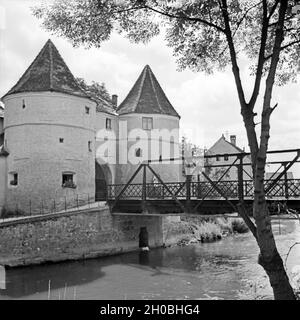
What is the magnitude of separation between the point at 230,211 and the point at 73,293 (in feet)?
24.0

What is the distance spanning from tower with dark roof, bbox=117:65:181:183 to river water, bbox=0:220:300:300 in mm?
8755

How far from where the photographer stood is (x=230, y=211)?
1658 cm

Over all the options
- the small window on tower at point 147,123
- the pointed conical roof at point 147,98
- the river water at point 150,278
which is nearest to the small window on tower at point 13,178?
the river water at point 150,278

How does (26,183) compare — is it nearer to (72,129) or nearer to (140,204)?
(72,129)

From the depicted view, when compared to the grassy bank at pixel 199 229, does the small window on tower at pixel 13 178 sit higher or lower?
higher

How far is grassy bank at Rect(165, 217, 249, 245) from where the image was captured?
26212 millimetres

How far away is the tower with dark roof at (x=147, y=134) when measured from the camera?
29297 millimetres

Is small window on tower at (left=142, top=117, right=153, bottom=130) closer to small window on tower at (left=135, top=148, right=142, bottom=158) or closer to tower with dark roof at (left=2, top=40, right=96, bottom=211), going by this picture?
small window on tower at (left=135, top=148, right=142, bottom=158)

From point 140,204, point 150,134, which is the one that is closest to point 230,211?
point 140,204

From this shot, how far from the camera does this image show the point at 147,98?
99.4ft

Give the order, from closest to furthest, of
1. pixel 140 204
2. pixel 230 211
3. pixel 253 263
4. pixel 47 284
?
pixel 47 284 < pixel 230 211 < pixel 253 263 < pixel 140 204

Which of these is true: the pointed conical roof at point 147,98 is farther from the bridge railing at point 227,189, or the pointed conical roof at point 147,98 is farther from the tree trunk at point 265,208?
the tree trunk at point 265,208

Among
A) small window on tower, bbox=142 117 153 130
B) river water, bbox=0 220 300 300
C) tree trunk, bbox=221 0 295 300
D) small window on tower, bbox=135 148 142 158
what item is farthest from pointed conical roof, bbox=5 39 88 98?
tree trunk, bbox=221 0 295 300

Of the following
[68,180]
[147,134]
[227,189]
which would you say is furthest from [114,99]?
[227,189]
